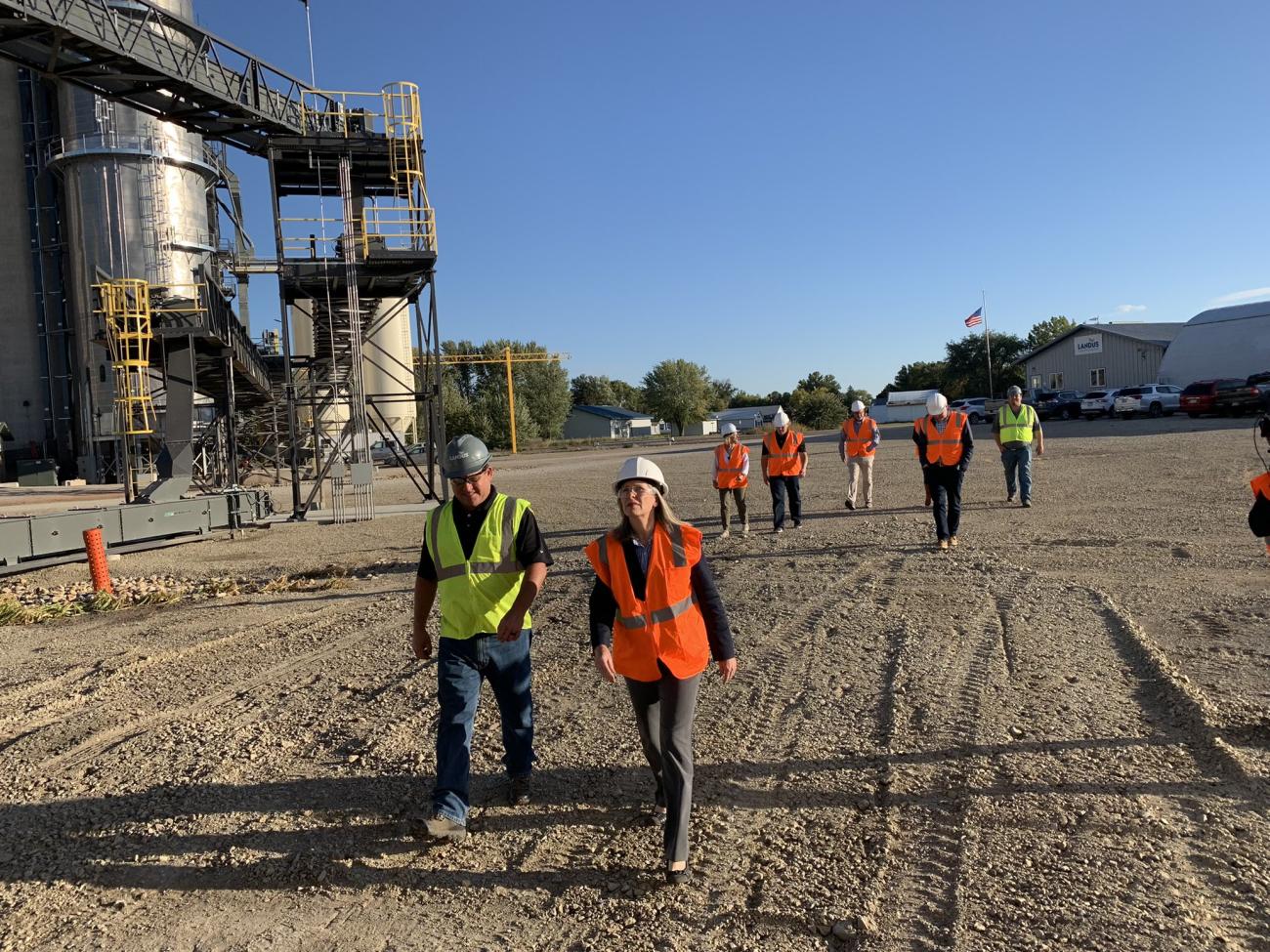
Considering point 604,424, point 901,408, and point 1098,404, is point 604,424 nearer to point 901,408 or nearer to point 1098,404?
point 901,408

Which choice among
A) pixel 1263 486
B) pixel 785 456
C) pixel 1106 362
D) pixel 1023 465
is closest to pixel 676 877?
pixel 1263 486

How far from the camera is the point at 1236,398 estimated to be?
32.4 m

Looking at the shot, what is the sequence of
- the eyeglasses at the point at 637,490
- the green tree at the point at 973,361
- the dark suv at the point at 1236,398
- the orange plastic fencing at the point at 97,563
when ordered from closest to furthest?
Result: the eyeglasses at the point at 637,490
the orange plastic fencing at the point at 97,563
the dark suv at the point at 1236,398
the green tree at the point at 973,361

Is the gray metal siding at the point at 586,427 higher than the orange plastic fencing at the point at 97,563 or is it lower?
higher

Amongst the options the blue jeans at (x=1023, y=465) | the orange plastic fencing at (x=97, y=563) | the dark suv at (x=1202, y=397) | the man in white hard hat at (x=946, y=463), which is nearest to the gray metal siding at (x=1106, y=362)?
the dark suv at (x=1202, y=397)

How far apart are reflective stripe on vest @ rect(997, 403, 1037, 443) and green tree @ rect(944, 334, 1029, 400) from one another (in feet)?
241

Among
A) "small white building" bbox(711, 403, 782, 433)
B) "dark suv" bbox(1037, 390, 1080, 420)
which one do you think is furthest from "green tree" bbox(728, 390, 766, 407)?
"dark suv" bbox(1037, 390, 1080, 420)

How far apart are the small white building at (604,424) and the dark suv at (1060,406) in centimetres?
5170

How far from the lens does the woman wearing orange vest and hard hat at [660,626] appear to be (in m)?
3.48

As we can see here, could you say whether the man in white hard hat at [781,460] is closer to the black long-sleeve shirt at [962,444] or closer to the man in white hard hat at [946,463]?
the black long-sleeve shirt at [962,444]

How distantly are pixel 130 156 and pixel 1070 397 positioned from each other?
4329 centimetres

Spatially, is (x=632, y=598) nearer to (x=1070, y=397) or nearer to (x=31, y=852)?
(x=31, y=852)

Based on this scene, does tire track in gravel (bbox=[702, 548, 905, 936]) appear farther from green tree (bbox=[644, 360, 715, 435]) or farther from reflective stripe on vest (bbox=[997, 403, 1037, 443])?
green tree (bbox=[644, 360, 715, 435])

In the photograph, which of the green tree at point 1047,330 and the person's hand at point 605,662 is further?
the green tree at point 1047,330
